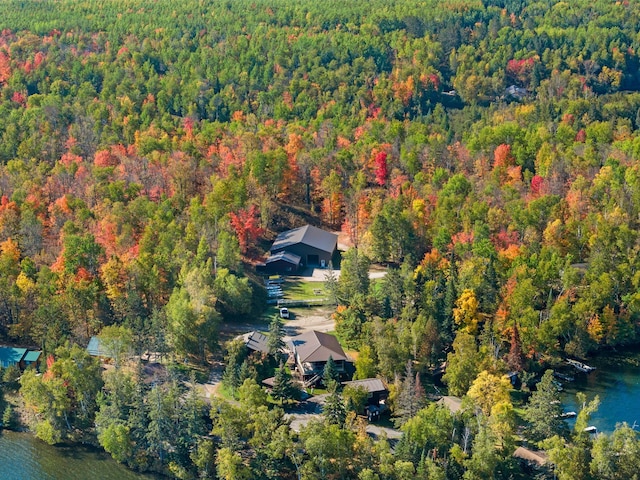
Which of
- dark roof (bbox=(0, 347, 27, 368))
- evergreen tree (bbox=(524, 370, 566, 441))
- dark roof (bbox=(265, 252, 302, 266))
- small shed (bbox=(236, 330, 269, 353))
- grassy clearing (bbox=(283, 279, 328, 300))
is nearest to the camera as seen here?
evergreen tree (bbox=(524, 370, 566, 441))

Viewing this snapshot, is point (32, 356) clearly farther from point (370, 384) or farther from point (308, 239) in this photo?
point (308, 239)

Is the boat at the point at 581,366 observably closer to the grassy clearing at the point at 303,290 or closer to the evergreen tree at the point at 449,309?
the evergreen tree at the point at 449,309

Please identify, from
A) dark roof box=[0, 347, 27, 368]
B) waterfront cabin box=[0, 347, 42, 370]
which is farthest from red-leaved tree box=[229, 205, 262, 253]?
dark roof box=[0, 347, 27, 368]

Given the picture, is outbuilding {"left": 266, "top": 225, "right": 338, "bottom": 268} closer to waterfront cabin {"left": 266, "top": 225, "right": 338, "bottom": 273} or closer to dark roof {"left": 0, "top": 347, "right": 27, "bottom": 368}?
waterfront cabin {"left": 266, "top": 225, "right": 338, "bottom": 273}

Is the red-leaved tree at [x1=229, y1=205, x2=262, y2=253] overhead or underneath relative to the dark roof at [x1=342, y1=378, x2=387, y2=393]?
overhead

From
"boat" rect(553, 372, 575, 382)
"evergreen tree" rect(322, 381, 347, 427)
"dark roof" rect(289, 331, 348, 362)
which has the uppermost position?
"dark roof" rect(289, 331, 348, 362)

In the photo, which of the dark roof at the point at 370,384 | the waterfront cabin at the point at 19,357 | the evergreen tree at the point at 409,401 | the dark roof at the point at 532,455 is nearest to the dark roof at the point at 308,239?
the dark roof at the point at 370,384

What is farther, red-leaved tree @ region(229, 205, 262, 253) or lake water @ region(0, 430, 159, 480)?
red-leaved tree @ region(229, 205, 262, 253)

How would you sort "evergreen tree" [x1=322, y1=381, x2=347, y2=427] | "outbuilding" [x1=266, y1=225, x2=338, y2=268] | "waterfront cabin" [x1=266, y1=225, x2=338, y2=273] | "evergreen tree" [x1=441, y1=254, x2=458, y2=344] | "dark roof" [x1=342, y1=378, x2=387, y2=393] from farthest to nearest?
"outbuilding" [x1=266, y1=225, x2=338, y2=268]
"waterfront cabin" [x1=266, y1=225, x2=338, y2=273]
"evergreen tree" [x1=441, y1=254, x2=458, y2=344]
"dark roof" [x1=342, y1=378, x2=387, y2=393]
"evergreen tree" [x1=322, y1=381, x2=347, y2=427]
